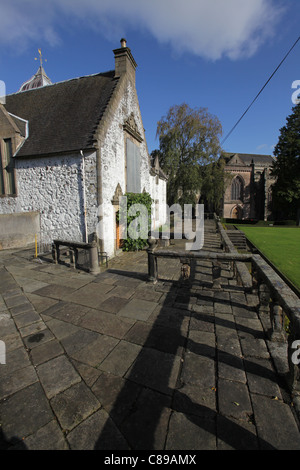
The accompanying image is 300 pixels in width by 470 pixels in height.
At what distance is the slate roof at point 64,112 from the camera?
9562 mm

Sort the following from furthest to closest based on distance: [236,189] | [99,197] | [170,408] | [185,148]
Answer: [236,189] < [185,148] < [99,197] < [170,408]

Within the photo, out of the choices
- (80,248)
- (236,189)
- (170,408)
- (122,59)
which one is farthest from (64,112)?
(236,189)

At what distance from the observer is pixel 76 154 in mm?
9133

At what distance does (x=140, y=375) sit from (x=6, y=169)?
41.7ft

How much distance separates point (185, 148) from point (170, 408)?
84.2ft

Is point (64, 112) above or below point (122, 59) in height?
below

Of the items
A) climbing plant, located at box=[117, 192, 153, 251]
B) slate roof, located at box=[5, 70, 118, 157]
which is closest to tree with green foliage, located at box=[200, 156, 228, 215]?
climbing plant, located at box=[117, 192, 153, 251]

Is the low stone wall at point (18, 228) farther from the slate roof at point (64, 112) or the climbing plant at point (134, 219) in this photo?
the climbing plant at point (134, 219)

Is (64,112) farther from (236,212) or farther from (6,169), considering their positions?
(236,212)

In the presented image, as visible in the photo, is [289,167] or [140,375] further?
[289,167]

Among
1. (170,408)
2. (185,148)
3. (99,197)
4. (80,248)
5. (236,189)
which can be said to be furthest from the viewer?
(236,189)

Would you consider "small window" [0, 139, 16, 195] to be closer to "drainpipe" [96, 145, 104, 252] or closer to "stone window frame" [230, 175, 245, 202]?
"drainpipe" [96, 145, 104, 252]

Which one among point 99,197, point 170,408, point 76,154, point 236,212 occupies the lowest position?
point 170,408

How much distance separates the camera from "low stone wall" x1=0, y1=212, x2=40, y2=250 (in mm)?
10086
